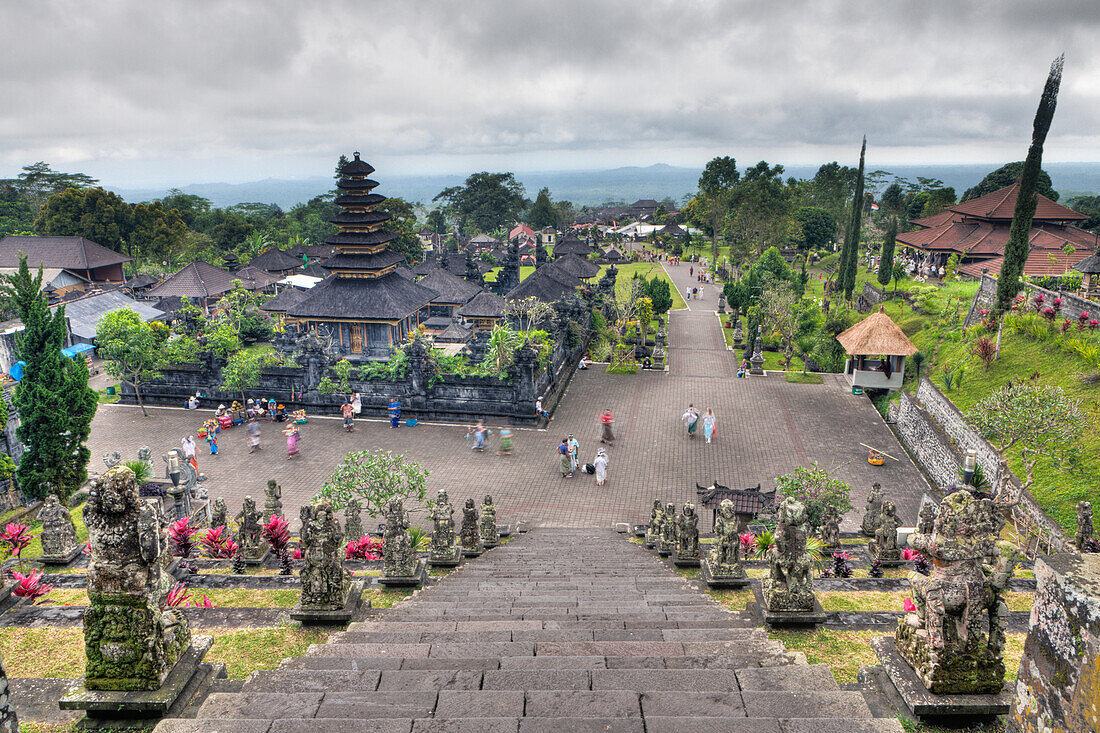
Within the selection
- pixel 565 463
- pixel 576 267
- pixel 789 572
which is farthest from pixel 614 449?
pixel 576 267

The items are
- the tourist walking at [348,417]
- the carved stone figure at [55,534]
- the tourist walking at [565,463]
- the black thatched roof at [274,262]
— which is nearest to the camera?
the carved stone figure at [55,534]

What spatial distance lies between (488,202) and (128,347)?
74001 mm

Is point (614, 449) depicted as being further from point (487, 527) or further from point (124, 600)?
point (124, 600)

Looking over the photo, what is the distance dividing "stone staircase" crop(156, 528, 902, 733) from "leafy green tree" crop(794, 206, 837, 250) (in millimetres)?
57620

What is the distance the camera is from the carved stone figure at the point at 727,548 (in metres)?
8.75

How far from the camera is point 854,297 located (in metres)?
42.6

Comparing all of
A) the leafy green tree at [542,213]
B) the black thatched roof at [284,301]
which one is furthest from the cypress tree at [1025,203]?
the leafy green tree at [542,213]

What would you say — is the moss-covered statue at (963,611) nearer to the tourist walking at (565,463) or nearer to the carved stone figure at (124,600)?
the carved stone figure at (124,600)

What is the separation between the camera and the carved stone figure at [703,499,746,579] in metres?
8.75

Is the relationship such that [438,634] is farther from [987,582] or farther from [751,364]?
[751,364]

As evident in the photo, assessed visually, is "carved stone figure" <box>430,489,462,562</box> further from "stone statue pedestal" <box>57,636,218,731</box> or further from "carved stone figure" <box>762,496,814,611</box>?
"stone statue pedestal" <box>57,636,218,731</box>

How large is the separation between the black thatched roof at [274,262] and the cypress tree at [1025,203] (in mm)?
49170

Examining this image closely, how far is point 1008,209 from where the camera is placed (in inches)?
1614

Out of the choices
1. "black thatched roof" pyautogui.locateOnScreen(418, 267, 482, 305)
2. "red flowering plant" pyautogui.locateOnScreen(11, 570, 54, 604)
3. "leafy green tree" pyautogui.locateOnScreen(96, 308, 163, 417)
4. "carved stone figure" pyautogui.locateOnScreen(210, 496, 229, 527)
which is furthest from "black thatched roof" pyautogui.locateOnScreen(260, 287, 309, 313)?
"red flowering plant" pyautogui.locateOnScreen(11, 570, 54, 604)
